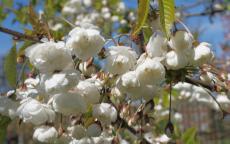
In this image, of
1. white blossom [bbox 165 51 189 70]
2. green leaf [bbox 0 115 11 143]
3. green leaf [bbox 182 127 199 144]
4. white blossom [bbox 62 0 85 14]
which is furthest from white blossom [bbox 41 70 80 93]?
white blossom [bbox 62 0 85 14]

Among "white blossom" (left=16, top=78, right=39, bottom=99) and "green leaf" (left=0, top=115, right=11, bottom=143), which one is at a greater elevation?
"white blossom" (left=16, top=78, right=39, bottom=99)

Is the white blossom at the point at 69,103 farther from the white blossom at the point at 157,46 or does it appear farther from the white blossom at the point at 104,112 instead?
the white blossom at the point at 157,46

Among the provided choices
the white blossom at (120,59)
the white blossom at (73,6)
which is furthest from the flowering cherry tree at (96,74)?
the white blossom at (73,6)

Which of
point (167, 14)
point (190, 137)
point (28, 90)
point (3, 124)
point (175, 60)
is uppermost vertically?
point (167, 14)

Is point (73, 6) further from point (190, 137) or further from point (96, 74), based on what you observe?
point (96, 74)

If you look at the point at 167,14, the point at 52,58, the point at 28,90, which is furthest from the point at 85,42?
the point at 28,90

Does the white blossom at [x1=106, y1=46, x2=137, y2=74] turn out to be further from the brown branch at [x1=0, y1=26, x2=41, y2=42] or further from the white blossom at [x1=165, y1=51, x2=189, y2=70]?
the brown branch at [x1=0, y1=26, x2=41, y2=42]
